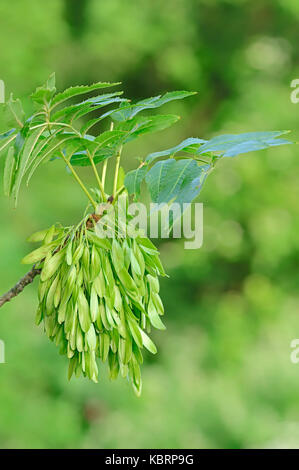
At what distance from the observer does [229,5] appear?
494cm

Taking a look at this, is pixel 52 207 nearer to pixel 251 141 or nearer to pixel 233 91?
pixel 233 91

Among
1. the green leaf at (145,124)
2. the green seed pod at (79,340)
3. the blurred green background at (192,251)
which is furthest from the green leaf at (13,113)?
the blurred green background at (192,251)

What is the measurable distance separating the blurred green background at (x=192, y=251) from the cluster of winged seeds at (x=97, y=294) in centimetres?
279

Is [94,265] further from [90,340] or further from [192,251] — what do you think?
[192,251]

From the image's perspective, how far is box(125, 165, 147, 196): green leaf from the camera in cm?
63

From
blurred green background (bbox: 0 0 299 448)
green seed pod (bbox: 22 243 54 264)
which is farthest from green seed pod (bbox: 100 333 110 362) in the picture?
blurred green background (bbox: 0 0 299 448)

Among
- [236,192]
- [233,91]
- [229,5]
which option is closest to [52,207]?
[236,192]

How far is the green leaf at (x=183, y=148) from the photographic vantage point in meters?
0.64

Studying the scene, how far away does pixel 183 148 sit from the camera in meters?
0.66

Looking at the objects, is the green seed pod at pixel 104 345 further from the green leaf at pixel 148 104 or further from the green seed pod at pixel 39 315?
the green leaf at pixel 148 104

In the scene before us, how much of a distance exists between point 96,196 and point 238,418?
328 cm

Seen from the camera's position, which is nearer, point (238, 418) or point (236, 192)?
point (238, 418)

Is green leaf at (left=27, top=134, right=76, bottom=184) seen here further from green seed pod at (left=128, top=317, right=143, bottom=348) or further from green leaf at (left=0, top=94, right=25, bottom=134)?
green seed pod at (left=128, top=317, right=143, bottom=348)

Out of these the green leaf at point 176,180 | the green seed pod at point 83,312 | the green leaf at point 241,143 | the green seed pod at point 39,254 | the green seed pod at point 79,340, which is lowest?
the green seed pod at point 79,340
